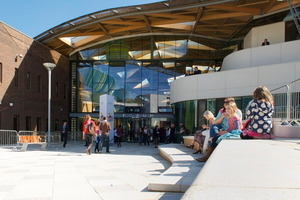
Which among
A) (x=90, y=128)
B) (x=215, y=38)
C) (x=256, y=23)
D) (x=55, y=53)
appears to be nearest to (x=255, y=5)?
(x=256, y=23)

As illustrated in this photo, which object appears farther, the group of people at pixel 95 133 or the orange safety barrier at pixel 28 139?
the orange safety barrier at pixel 28 139

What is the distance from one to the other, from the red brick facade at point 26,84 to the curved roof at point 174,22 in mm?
2121

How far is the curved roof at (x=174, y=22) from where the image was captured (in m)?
22.8

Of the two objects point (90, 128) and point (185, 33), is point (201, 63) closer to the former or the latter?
point (185, 33)

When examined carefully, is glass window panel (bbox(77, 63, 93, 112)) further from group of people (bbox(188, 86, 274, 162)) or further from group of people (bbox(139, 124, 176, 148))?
group of people (bbox(188, 86, 274, 162))

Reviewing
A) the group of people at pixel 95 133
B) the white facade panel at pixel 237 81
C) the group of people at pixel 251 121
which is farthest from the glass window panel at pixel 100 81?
the group of people at pixel 251 121

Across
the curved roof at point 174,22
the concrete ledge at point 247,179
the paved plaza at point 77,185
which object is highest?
the curved roof at point 174,22

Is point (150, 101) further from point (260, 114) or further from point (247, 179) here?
point (247, 179)

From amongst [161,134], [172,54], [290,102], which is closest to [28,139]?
[161,134]

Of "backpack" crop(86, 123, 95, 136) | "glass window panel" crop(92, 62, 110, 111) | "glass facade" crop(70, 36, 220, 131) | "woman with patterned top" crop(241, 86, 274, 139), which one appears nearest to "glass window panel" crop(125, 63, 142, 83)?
"glass facade" crop(70, 36, 220, 131)

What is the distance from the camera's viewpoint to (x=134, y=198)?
507 centimetres

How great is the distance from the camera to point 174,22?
26.6 meters

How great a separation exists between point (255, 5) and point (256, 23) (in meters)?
1.71

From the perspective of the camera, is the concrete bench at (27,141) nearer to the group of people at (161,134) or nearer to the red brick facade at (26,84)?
the red brick facade at (26,84)
